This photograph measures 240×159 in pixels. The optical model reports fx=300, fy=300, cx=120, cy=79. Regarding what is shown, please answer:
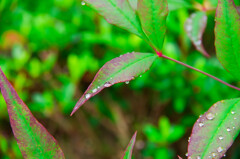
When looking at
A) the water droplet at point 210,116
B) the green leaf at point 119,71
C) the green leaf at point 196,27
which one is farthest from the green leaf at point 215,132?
the green leaf at point 196,27

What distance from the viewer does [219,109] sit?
0.50 metres

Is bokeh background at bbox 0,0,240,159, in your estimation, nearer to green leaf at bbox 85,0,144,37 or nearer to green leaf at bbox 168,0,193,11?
green leaf at bbox 168,0,193,11

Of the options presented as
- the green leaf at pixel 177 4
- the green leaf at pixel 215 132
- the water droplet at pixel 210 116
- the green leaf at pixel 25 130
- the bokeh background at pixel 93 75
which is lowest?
the bokeh background at pixel 93 75

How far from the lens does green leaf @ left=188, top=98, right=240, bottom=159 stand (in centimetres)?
45

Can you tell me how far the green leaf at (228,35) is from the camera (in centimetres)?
49

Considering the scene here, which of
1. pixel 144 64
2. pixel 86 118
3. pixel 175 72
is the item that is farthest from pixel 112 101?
pixel 144 64

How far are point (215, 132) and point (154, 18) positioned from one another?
221mm

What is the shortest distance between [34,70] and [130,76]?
3.28ft

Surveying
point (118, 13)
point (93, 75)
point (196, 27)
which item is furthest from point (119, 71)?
point (93, 75)

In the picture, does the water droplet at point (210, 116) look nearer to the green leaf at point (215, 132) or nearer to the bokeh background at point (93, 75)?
the green leaf at point (215, 132)

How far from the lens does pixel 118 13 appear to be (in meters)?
0.54

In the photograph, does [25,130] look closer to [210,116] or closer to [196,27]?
[210,116]

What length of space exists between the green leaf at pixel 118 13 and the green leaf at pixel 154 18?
0.02 metres

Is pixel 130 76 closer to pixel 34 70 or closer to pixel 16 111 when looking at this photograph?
pixel 16 111
